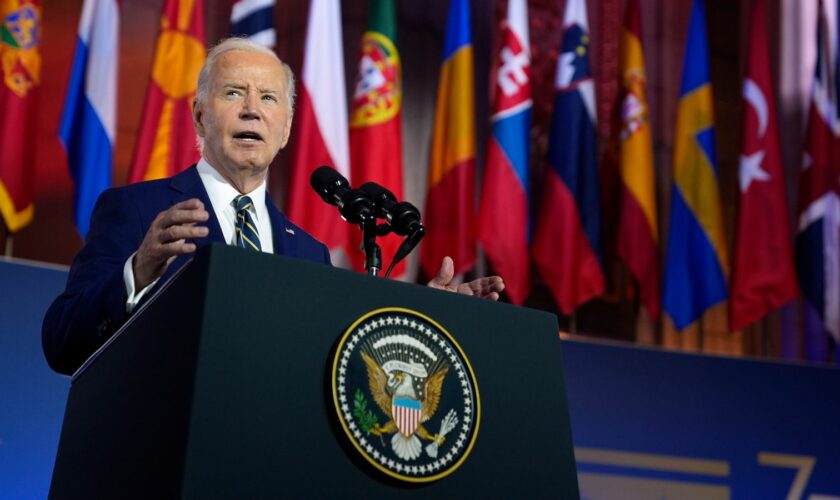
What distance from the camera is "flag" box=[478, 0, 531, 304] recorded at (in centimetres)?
554

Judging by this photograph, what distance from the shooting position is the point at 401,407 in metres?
1.31

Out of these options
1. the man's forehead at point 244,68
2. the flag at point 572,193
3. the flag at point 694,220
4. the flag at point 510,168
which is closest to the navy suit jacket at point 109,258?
the man's forehead at point 244,68

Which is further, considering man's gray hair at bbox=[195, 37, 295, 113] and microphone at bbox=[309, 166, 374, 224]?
man's gray hair at bbox=[195, 37, 295, 113]

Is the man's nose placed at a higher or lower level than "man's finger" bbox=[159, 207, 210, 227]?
higher

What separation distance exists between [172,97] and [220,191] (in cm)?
308

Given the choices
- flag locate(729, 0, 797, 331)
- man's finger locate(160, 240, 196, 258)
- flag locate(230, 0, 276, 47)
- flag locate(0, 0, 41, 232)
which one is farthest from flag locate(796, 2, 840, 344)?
man's finger locate(160, 240, 196, 258)

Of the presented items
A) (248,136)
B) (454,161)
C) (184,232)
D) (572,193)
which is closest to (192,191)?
(248,136)

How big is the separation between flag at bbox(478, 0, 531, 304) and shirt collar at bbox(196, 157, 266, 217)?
10.9 ft

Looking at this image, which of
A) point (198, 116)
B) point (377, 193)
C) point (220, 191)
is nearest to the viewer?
point (377, 193)

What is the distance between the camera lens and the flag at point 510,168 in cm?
554

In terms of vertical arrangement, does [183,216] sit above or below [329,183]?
below

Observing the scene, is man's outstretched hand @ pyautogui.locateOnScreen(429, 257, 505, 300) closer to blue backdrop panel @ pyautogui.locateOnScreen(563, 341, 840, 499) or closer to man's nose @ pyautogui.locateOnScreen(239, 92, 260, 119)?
man's nose @ pyautogui.locateOnScreen(239, 92, 260, 119)

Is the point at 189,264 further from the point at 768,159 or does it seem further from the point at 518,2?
the point at 768,159

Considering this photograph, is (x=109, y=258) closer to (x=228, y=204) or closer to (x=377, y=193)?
(x=228, y=204)
